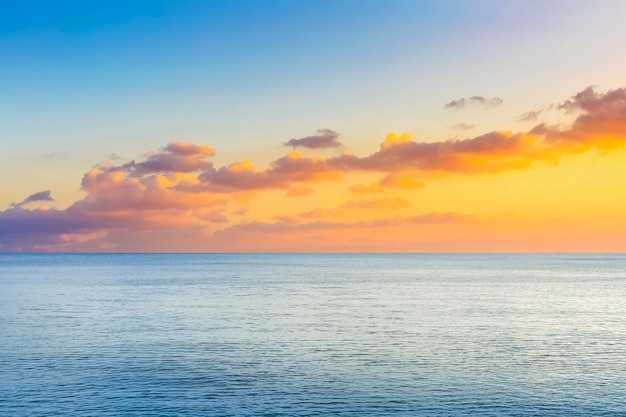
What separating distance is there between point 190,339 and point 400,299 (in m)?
69.6

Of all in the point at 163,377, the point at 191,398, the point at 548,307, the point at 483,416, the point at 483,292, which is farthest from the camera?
the point at 483,292

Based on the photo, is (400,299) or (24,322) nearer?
(24,322)

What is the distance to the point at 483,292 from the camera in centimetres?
17162

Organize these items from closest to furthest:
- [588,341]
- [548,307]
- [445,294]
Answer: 1. [588,341]
2. [548,307]
3. [445,294]

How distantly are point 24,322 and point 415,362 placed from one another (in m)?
64.1

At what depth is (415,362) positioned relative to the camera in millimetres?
69438

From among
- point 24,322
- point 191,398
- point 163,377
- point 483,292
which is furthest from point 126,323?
point 483,292

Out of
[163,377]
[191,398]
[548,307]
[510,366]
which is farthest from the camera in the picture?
[548,307]

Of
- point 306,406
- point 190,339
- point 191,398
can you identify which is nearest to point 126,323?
point 190,339

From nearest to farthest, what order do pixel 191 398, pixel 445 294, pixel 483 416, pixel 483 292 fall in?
1. pixel 483 416
2. pixel 191 398
3. pixel 445 294
4. pixel 483 292

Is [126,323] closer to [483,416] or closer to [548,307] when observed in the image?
[483,416]

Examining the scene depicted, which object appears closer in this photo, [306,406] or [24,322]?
[306,406]

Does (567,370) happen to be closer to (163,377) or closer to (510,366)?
(510,366)

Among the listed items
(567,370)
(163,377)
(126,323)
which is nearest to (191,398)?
(163,377)
